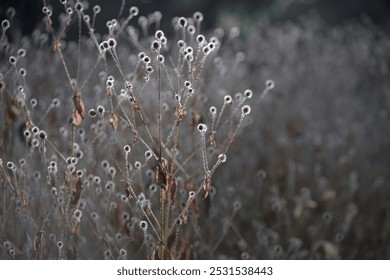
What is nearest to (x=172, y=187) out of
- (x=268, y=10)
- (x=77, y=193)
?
(x=77, y=193)

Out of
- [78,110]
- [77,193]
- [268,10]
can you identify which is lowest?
[77,193]

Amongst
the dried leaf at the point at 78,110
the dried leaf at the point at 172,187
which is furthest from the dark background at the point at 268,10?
the dried leaf at the point at 172,187

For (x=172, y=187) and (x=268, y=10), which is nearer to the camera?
(x=172, y=187)

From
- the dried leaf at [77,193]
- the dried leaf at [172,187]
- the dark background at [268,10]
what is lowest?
the dried leaf at [77,193]

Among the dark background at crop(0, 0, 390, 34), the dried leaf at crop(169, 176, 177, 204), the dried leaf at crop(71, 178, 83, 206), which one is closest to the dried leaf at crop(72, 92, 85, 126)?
the dried leaf at crop(71, 178, 83, 206)

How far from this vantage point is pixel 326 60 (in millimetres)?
4105

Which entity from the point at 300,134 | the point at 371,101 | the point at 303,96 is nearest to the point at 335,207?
the point at 300,134

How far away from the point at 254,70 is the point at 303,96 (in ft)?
1.65

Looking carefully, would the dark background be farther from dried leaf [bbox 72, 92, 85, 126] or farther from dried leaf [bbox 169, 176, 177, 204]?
dried leaf [bbox 169, 176, 177, 204]

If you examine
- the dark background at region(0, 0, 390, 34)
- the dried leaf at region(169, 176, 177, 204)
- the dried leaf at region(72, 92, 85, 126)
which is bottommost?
the dried leaf at region(169, 176, 177, 204)

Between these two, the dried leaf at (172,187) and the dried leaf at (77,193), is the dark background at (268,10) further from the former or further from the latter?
the dried leaf at (172,187)

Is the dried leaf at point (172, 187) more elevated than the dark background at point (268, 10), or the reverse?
the dark background at point (268, 10)

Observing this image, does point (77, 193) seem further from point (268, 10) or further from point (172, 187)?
point (268, 10)
